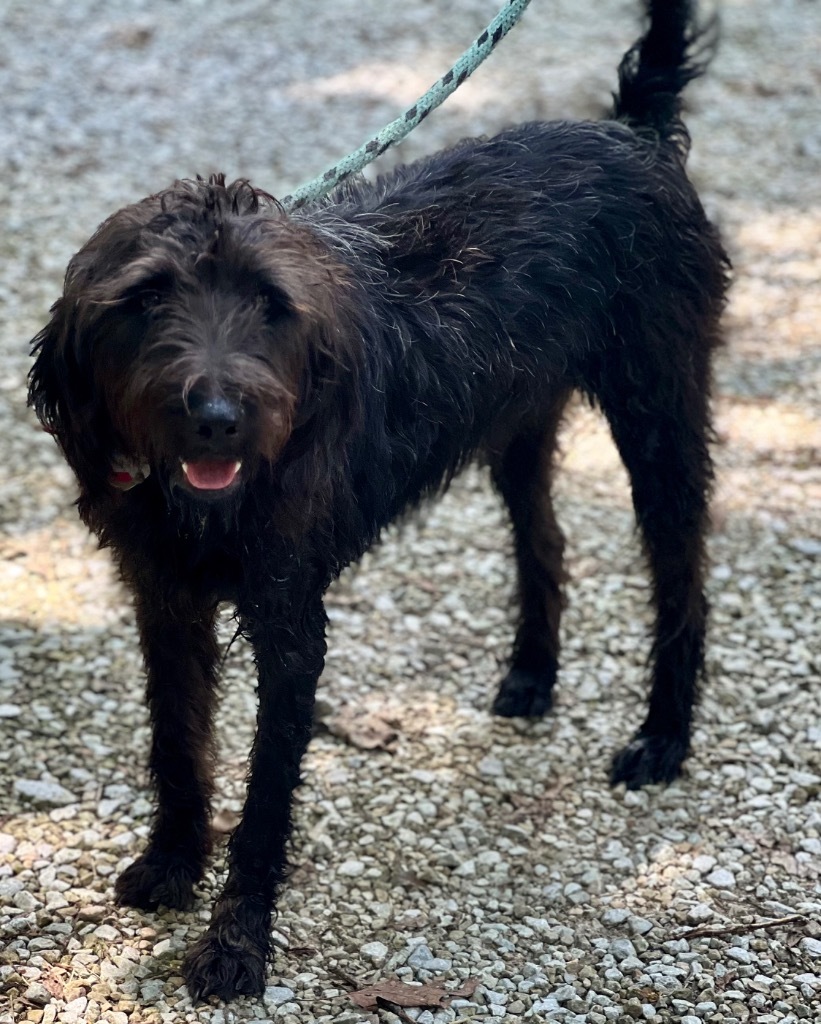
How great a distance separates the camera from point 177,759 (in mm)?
3555

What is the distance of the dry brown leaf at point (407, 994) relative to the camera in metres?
3.28

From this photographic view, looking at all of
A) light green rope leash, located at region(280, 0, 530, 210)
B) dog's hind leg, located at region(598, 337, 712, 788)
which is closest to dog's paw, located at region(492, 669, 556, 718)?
dog's hind leg, located at region(598, 337, 712, 788)

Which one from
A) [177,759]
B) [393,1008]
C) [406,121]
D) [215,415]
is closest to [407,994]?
[393,1008]

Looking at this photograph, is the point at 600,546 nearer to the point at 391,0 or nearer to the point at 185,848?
the point at 185,848

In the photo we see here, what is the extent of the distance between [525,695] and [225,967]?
1673 millimetres

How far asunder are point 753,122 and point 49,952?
27.0ft

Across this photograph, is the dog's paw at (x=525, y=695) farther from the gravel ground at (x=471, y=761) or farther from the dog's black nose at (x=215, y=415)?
the dog's black nose at (x=215, y=415)

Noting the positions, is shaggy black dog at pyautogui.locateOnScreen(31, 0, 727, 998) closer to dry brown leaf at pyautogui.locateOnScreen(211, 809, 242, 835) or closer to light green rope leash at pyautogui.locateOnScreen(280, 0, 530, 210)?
light green rope leash at pyautogui.locateOnScreen(280, 0, 530, 210)

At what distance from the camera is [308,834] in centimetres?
393

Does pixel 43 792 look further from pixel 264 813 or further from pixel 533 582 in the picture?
pixel 533 582

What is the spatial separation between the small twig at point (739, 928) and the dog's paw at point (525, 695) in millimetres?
1148

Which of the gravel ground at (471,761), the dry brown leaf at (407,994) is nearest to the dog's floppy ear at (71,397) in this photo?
the gravel ground at (471,761)

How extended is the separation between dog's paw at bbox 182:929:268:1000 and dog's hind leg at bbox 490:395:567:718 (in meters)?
1.53

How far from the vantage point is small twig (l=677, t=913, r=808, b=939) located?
355cm
